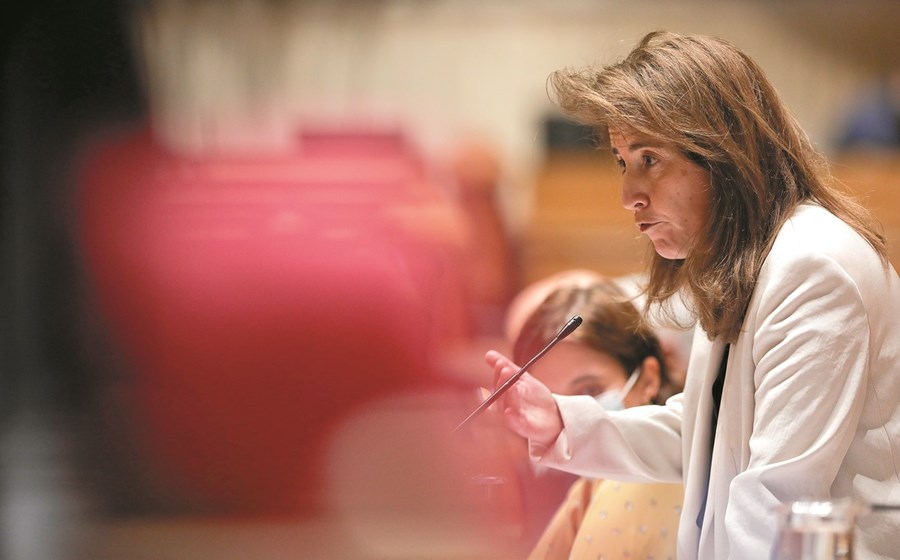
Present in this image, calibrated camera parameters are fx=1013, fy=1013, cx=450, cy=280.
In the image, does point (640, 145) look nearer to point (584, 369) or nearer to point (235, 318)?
point (584, 369)

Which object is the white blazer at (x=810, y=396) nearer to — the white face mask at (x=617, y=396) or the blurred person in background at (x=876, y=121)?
the white face mask at (x=617, y=396)

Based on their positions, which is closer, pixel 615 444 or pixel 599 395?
pixel 615 444

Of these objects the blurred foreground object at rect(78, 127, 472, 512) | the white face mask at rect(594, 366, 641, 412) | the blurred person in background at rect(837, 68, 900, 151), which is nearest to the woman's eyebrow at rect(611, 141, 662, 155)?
the white face mask at rect(594, 366, 641, 412)

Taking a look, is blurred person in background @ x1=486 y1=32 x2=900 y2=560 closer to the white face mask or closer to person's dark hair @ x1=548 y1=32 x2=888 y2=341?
person's dark hair @ x1=548 y1=32 x2=888 y2=341

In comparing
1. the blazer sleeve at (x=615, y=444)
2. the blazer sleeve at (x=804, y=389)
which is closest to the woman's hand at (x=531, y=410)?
the blazer sleeve at (x=615, y=444)

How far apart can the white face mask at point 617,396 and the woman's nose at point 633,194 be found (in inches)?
13.7

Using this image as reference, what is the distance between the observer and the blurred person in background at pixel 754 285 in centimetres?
94

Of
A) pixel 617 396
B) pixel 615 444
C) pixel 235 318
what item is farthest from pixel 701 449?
pixel 235 318

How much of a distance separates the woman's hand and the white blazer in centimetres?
20

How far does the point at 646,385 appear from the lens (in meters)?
1.32

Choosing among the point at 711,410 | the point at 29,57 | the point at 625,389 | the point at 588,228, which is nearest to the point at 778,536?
the point at 711,410

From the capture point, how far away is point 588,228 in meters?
3.01

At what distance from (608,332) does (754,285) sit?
37 centimetres

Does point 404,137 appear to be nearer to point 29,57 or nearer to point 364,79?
point 364,79
